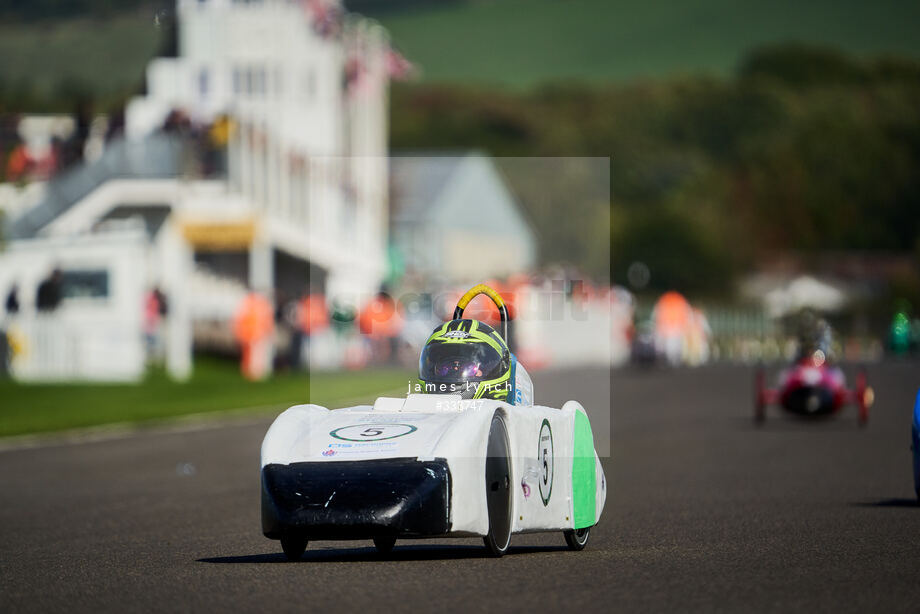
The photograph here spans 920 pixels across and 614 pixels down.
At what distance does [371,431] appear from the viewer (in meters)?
9.63

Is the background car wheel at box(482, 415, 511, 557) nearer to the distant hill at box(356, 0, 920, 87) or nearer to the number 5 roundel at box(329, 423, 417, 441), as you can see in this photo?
the number 5 roundel at box(329, 423, 417, 441)

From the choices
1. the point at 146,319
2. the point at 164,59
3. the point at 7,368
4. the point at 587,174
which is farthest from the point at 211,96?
the point at 587,174

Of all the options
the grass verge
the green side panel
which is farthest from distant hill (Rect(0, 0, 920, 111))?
the green side panel

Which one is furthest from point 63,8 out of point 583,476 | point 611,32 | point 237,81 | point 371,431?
point 611,32

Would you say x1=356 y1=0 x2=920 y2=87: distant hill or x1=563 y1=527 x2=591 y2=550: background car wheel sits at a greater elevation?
x1=356 y1=0 x2=920 y2=87: distant hill

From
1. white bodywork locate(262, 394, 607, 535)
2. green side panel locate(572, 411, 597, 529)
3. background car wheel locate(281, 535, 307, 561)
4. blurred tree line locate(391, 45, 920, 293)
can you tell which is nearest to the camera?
white bodywork locate(262, 394, 607, 535)

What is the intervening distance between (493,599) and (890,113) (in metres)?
124

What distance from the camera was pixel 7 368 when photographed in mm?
33375

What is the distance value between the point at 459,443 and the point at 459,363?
1.31 m

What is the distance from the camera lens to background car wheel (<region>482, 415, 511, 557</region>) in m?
9.49

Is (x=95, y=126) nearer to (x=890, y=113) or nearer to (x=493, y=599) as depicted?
(x=493, y=599)

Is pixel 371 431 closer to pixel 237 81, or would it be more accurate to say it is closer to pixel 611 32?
pixel 237 81

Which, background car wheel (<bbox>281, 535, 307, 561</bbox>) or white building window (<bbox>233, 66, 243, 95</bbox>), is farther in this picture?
white building window (<bbox>233, 66, 243, 95</bbox>)

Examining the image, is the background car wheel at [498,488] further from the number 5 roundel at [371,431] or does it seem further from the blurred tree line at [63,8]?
the blurred tree line at [63,8]
